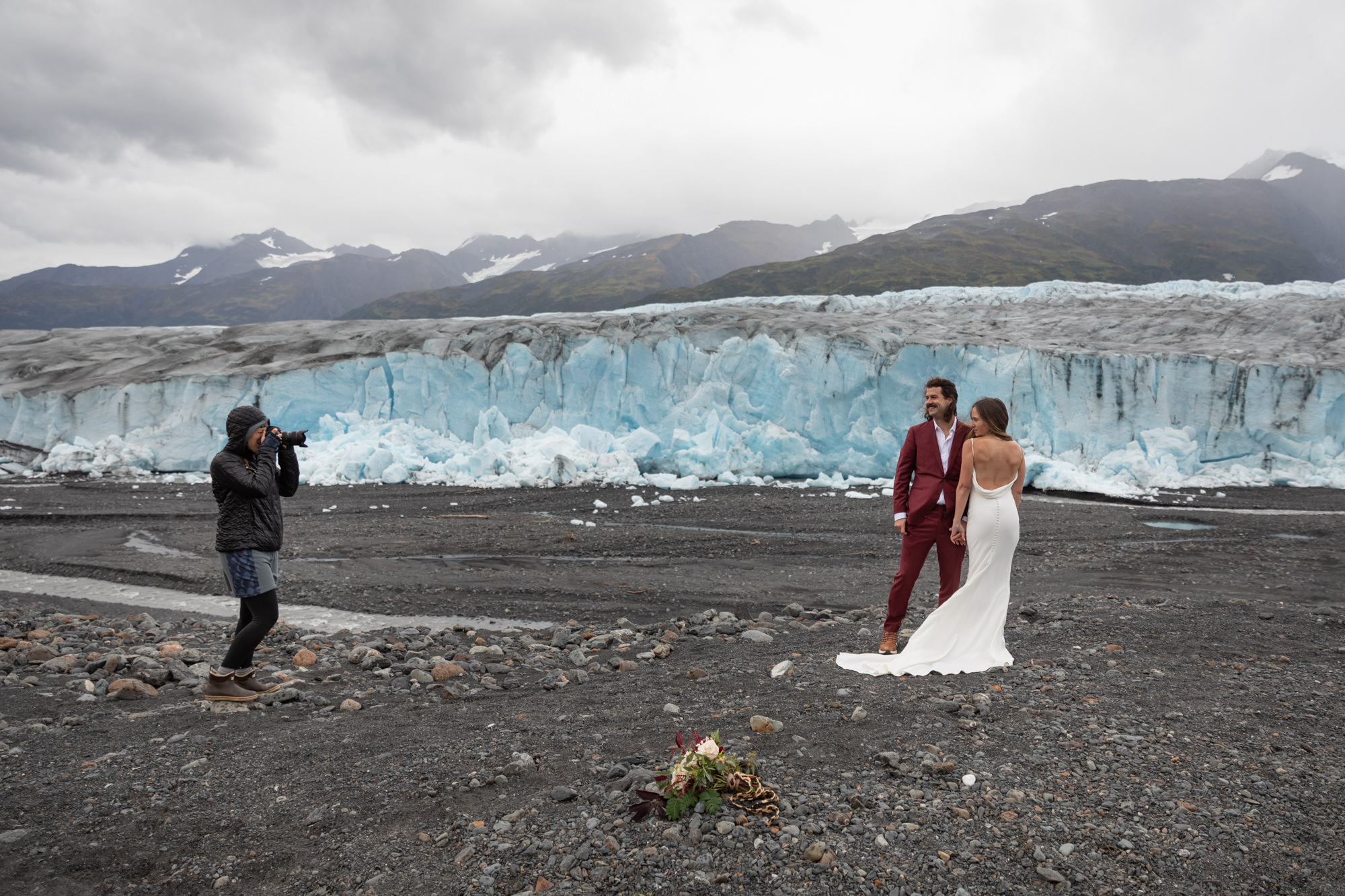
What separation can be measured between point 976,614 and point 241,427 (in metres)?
4.37

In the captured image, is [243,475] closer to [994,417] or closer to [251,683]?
[251,683]

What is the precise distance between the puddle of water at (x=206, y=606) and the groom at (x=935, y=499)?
389cm

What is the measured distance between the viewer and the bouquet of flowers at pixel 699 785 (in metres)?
2.70

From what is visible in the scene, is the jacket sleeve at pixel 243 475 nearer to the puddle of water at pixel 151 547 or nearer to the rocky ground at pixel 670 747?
the rocky ground at pixel 670 747

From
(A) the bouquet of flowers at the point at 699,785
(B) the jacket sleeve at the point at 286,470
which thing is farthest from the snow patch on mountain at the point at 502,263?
(A) the bouquet of flowers at the point at 699,785

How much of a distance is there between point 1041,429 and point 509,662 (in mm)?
18008

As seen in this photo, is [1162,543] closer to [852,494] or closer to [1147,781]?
[852,494]

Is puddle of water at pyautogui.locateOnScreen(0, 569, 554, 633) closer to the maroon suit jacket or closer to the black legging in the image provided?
the black legging

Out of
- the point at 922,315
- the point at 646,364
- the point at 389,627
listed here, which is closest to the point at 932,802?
the point at 389,627

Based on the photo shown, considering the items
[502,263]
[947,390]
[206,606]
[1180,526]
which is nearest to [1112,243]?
[1180,526]

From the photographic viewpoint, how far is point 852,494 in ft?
53.5

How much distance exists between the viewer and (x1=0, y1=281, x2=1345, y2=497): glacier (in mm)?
18359

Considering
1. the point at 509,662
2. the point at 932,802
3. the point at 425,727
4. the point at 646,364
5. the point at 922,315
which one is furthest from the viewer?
the point at 922,315

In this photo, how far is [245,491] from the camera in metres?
3.79
